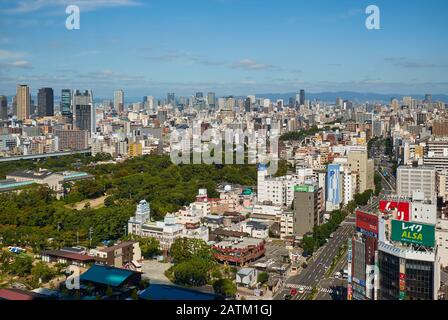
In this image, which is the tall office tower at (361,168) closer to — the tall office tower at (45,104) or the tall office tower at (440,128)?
the tall office tower at (440,128)

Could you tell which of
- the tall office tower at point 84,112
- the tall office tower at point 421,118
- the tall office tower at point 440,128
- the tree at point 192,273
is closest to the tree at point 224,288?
the tree at point 192,273

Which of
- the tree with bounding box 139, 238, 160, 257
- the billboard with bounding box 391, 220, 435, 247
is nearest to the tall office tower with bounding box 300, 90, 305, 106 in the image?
the tree with bounding box 139, 238, 160, 257

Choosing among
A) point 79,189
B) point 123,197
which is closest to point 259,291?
point 123,197

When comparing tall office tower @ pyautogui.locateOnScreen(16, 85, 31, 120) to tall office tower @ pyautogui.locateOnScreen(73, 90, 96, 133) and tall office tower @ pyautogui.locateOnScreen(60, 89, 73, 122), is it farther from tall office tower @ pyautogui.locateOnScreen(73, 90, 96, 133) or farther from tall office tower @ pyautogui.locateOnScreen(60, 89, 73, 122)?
tall office tower @ pyautogui.locateOnScreen(73, 90, 96, 133)

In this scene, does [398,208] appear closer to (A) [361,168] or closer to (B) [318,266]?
(B) [318,266]

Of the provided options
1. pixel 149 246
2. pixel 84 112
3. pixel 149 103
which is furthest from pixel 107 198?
pixel 149 103

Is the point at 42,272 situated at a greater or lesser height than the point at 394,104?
lesser
